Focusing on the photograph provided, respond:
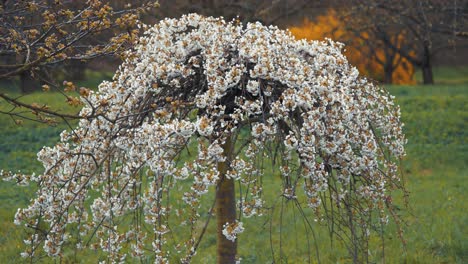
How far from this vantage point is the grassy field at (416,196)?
5.83m

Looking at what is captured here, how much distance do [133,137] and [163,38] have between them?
64 cm

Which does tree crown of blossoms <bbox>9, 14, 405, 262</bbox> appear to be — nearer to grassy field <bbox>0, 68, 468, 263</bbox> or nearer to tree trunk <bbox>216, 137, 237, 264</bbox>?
tree trunk <bbox>216, 137, 237, 264</bbox>

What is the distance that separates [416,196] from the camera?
8023 mm

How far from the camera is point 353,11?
37.8 feet

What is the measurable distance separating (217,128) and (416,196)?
5429mm

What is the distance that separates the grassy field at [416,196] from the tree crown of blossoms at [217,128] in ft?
1.41

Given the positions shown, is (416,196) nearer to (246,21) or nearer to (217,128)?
(217,128)

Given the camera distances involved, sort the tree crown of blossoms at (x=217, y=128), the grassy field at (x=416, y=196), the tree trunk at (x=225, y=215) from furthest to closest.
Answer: the grassy field at (x=416, y=196) → the tree trunk at (x=225, y=215) → the tree crown of blossoms at (x=217, y=128)

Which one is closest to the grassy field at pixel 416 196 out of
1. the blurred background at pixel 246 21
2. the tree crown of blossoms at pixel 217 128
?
the blurred background at pixel 246 21

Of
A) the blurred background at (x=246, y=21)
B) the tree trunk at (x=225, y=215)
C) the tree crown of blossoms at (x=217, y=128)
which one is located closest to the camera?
the tree crown of blossoms at (x=217, y=128)

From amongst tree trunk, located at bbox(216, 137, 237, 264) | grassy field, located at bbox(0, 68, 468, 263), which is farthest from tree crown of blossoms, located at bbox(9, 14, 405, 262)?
grassy field, located at bbox(0, 68, 468, 263)

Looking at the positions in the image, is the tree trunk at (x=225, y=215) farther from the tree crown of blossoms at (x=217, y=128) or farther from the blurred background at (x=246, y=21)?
the blurred background at (x=246, y=21)

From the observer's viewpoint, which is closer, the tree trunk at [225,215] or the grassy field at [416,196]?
the tree trunk at [225,215]

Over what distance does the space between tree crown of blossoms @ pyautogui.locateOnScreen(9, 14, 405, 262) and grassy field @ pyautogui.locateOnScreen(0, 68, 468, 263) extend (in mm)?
429
